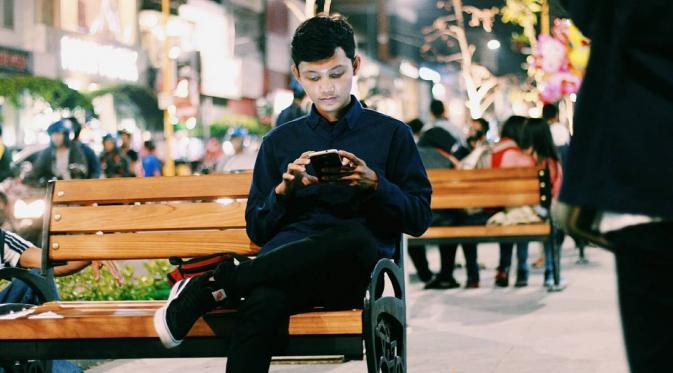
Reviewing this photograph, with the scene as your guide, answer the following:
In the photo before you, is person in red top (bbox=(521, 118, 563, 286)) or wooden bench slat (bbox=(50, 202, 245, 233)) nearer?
wooden bench slat (bbox=(50, 202, 245, 233))

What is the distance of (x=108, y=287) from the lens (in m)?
8.77

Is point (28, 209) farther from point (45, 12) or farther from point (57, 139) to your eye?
point (45, 12)

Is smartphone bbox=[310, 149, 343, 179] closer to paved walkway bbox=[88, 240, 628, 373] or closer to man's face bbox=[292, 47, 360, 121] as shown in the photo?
man's face bbox=[292, 47, 360, 121]

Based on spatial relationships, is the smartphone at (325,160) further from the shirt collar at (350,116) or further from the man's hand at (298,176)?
the shirt collar at (350,116)

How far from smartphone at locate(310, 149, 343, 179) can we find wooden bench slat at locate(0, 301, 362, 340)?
52 centimetres

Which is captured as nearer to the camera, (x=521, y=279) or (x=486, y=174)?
(x=486, y=174)

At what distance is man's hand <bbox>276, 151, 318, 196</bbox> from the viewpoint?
4355mm

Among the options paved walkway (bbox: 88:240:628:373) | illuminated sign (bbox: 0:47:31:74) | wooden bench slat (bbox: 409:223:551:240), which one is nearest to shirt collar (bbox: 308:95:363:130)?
paved walkway (bbox: 88:240:628:373)

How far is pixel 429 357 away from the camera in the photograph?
7.23 metres

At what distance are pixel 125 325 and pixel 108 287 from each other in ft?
14.0

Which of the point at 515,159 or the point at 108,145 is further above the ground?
the point at 515,159

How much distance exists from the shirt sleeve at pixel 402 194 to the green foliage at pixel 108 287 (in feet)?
12.5

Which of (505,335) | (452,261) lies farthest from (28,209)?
(505,335)

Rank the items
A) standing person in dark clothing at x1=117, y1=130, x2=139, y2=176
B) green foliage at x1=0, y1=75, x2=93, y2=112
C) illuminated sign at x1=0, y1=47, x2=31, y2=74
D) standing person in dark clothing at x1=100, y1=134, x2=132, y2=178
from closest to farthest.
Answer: standing person in dark clothing at x1=100, y1=134, x2=132, y2=178 → standing person in dark clothing at x1=117, y1=130, x2=139, y2=176 → green foliage at x1=0, y1=75, x2=93, y2=112 → illuminated sign at x1=0, y1=47, x2=31, y2=74
